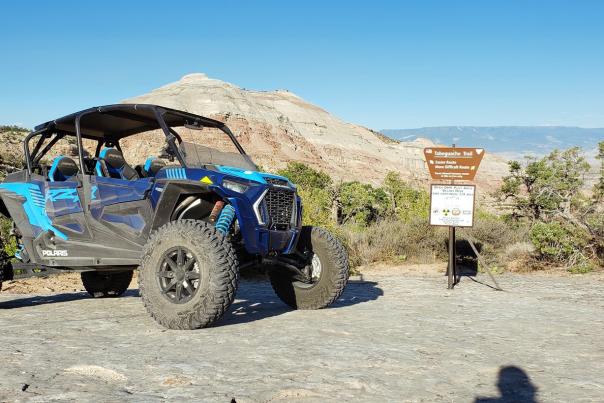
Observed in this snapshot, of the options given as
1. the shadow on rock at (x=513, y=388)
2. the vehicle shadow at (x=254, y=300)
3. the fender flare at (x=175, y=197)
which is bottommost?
the vehicle shadow at (x=254, y=300)

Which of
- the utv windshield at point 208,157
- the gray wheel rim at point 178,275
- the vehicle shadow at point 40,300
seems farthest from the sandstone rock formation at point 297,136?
the gray wheel rim at point 178,275

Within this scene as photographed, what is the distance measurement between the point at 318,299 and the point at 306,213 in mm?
5798

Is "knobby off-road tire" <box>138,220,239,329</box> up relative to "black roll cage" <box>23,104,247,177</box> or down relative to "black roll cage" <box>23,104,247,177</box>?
down

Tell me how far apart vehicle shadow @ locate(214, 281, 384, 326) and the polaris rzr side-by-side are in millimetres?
417

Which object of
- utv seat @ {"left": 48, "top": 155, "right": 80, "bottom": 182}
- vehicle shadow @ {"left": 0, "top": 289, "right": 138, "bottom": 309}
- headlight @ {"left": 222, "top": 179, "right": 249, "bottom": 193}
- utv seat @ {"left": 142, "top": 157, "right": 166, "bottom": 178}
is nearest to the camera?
headlight @ {"left": 222, "top": 179, "right": 249, "bottom": 193}

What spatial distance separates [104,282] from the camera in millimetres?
8539

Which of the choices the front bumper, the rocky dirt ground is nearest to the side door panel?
the rocky dirt ground

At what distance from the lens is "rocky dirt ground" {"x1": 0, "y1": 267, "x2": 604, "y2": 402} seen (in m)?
3.68

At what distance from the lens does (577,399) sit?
3633mm

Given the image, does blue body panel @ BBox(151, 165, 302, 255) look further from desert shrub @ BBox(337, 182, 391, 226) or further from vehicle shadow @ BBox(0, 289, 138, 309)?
desert shrub @ BBox(337, 182, 391, 226)

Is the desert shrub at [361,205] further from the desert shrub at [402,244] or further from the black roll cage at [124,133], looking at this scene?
the black roll cage at [124,133]

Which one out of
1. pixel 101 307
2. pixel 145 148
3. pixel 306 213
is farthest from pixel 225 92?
pixel 101 307

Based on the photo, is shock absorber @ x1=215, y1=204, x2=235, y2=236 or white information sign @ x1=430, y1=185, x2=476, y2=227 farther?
white information sign @ x1=430, y1=185, x2=476, y2=227

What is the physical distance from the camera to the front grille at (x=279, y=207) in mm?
6102
